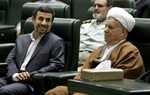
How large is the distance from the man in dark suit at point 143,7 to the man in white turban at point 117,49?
1992 millimetres

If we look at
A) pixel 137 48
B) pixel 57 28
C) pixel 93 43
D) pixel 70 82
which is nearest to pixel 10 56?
pixel 57 28

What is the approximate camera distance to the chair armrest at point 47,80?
3.82 metres

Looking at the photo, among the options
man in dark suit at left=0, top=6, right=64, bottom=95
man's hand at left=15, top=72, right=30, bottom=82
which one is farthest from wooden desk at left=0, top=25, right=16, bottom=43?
man's hand at left=15, top=72, right=30, bottom=82

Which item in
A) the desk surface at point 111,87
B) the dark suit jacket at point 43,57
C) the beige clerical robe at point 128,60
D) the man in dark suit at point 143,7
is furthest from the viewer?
the man in dark suit at point 143,7

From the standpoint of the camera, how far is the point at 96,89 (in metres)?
2.56

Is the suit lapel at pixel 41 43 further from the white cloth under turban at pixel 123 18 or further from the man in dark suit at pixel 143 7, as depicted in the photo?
the man in dark suit at pixel 143 7

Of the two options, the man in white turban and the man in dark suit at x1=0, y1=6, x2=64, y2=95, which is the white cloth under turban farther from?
the man in dark suit at x1=0, y1=6, x2=64, y2=95

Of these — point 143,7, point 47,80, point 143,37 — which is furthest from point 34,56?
point 143,7

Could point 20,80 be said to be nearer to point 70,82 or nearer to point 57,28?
point 57,28

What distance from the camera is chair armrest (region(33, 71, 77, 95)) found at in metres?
3.82

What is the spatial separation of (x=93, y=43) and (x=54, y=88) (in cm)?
132

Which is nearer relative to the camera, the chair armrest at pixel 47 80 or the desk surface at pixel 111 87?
the desk surface at pixel 111 87

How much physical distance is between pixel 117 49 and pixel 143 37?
313 millimetres

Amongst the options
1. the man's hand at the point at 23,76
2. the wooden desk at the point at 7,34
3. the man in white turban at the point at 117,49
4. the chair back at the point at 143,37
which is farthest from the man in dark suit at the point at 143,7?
the man's hand at the point at 23,76
